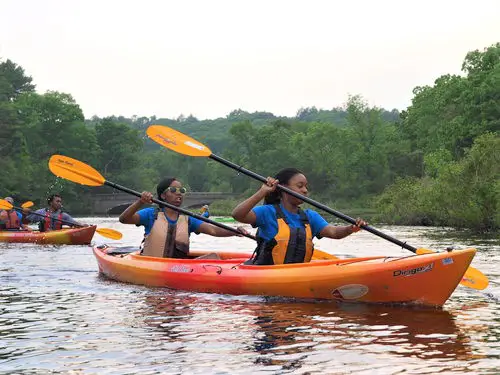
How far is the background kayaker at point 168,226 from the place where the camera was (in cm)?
995

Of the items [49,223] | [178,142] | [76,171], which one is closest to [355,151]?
[49,223]

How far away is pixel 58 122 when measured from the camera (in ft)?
234

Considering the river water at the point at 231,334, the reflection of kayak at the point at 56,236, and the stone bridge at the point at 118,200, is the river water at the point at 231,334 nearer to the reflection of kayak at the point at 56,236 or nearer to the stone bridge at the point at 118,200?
the reflection of kayak at the point at 56,236

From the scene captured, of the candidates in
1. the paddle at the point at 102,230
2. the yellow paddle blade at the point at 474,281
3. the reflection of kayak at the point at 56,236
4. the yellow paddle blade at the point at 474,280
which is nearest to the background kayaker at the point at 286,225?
the yellow paddle blade at the point at 474,280

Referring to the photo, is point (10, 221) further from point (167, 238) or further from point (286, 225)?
point (286, 225)

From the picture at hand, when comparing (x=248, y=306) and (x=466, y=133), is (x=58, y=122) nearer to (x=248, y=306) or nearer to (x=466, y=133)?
(x=466, y=133)

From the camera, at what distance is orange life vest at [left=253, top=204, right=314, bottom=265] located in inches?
324

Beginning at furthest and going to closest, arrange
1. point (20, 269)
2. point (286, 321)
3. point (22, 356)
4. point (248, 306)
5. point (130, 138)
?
point (130, 138) → point (20, 269) → point (248, 306) → point (286, 321) → point (22, 356)

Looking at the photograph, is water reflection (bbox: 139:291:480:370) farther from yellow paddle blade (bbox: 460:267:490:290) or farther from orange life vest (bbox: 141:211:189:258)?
orange life vest (bbox: 141:211:189:258)

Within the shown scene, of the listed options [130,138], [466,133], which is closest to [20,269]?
[466,133]

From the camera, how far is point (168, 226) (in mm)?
10117

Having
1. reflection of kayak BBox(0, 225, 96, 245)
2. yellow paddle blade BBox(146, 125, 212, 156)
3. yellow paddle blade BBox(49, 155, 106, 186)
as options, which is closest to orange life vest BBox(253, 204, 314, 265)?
yellow paddle blade BBox(146, 125, 212, 156)

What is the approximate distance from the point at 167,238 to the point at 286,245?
2298mm

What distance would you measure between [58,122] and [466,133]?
39.6 m
